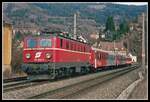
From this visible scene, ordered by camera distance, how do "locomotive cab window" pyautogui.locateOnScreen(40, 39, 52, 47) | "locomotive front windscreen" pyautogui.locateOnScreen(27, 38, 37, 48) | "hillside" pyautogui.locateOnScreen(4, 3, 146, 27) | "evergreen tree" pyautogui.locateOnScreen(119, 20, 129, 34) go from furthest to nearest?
1. "evergreen tree" pyautogui.locateOnScreen(119, 20, 129, 34)
2. "hillside" pyautogui.locateOnScreen(4, 3, 146, 27)
3. "locomotive front windscreen" pyautogui.locateOnScreen(27, 38, 37, 48)
4. "locomotive cab window" pyautogui.locateOnScreen(40, 39, 52, 47)

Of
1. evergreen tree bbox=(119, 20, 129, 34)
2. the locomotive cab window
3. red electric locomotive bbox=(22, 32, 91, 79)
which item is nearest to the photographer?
red electric locomotive bbox=(22, 32, 91, 79)

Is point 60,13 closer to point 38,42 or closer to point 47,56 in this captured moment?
point 38,42

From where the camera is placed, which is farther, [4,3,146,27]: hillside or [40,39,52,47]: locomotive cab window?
[4,3,146,27]: hillside

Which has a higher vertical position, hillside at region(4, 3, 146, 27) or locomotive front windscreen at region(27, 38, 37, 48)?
hillside at region(4, 3, 146, 27)

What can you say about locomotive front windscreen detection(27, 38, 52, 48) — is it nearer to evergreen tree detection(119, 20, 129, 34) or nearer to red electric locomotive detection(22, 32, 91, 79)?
red electric locomotive detection(22, 32, 91, 79)

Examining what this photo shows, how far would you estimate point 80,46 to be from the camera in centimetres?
3225

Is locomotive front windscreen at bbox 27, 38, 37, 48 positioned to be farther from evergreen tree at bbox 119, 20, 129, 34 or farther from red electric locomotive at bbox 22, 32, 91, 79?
evergreen tree at bbox 119, 20, 129, 34

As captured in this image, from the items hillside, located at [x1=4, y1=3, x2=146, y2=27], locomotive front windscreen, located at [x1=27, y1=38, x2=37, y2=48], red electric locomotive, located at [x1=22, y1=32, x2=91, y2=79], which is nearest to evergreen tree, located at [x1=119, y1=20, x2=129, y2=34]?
hillside, located at [x1=4, y1=3, x2=146, y2=27]

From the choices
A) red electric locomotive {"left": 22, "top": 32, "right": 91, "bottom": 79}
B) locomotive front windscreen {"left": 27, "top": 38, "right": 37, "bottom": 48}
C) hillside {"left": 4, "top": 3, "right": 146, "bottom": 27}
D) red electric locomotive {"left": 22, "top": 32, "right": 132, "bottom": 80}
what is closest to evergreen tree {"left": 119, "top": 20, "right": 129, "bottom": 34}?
hillside {"left": 4, "top": 3, "right": 146, "bottom": 27}

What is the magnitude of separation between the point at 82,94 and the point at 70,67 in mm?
11689

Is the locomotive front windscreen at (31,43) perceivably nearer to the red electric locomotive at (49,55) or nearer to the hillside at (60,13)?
the red electric locomotive at (49,55)

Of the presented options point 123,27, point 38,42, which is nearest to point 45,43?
point 38,42

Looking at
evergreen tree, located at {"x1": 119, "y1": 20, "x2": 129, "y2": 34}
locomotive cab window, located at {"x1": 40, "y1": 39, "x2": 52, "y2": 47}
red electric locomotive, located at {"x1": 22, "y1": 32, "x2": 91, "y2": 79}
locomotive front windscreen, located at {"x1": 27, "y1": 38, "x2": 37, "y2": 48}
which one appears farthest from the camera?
evergreen tree, located at {"x1": 119, "y1": 20, "x2": 129, "y2": 34}

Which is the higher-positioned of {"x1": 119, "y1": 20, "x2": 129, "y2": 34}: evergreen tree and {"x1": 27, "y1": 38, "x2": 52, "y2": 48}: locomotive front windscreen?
{"x1": 119, "y1": 20, "x2": 129, "y2": 34}: evergreen tree
